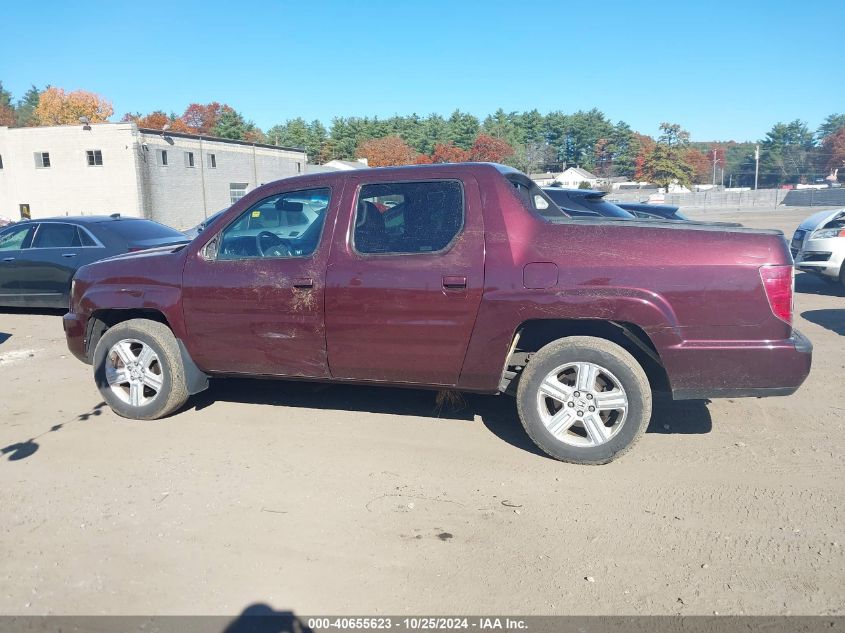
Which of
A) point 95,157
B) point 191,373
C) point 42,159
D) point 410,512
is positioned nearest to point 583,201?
point 191,373

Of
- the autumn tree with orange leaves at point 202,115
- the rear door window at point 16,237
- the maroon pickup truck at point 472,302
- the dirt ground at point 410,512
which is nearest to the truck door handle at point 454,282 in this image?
the maroon pickup truck at point 472,302

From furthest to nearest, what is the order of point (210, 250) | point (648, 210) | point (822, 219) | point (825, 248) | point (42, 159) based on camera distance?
1. point (42, 159)
2. point (648, 210)
3. point (822, 219)
4. point (825, 248)
5. point (210, 250)

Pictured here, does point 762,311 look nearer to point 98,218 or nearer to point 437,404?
point 437,404

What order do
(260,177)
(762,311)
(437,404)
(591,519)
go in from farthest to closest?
(260,177)
(437,404)
(762,311)
(591,519)

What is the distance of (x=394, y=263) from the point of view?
14.9ft

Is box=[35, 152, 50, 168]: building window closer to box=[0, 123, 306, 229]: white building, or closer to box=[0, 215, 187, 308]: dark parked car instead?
box=[0, 123, 306, 229]: white building

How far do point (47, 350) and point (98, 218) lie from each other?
333cm

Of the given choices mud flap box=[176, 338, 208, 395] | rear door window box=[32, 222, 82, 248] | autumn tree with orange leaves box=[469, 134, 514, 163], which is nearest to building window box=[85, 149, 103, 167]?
rear door window box=[32, 222, 82, 248]

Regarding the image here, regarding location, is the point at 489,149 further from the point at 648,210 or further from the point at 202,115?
the point at 648,210

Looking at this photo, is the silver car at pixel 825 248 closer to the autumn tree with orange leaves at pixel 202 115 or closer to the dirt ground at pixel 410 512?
the dirt ground at pixel 410 512

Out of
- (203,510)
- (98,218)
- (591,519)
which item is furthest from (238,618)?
(98,218)

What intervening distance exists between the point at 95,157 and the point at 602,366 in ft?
138

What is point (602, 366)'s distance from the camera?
14.0ft

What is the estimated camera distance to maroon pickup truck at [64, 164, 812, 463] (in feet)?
13.4
